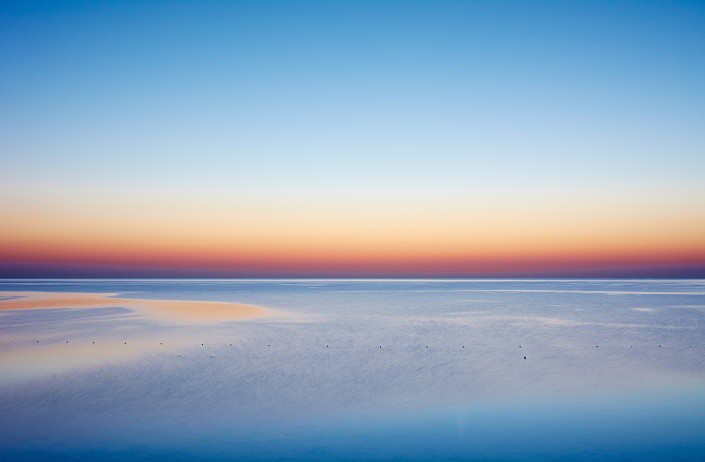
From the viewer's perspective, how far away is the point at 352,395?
9656mm

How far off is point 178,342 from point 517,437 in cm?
1079

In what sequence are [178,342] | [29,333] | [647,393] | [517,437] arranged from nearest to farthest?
[517,437] < [647,393] < [178,342] < [29,333]

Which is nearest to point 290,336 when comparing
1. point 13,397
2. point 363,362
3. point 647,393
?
point 363,362

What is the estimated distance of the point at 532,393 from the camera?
968 cm

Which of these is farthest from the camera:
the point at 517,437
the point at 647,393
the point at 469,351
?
the point at 469,351

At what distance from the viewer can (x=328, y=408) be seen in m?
8.77

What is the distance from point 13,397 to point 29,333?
9.13 m

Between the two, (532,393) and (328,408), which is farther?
(532,393)

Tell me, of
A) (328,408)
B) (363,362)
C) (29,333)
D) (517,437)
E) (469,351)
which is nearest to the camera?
(517,437)

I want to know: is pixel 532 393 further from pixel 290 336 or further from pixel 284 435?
pixel 290 336

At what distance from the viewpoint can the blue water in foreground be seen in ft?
22.6

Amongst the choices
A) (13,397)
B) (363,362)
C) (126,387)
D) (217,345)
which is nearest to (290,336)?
(217,345)

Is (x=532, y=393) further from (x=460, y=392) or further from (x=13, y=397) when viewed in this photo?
(x=13, y=397)

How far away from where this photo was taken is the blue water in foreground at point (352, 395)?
6.90 metres
